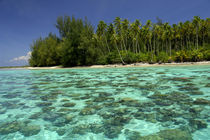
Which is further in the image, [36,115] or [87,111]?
[87,111]

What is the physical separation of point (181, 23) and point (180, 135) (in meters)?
44.7

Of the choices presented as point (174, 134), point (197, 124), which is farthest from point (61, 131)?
point (197, 124)

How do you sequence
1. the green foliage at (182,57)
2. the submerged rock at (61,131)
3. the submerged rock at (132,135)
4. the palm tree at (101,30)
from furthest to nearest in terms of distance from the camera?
the palm tree at (101,30), the green foliage at (182,57), the submerged rock at (61,131), the submerged rock at (132,135)

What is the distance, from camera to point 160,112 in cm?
396


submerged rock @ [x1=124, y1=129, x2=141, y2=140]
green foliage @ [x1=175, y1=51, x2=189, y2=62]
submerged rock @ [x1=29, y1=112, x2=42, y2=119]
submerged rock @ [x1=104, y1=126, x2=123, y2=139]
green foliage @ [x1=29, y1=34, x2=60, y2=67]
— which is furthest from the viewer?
green foliage @ [x1=29, y1=34, x2=60, y2=67]

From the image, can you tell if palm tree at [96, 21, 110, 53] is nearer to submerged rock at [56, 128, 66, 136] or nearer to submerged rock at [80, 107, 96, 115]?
submerged rock at [80, 107, 96, 115]

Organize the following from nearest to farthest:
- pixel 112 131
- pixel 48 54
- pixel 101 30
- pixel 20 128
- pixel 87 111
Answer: pixel 112 131 < pixel 20 128 < pixel 87 111 < pixel 101 30 < pixel 48 54

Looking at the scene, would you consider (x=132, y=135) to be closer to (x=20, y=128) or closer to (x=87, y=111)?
(x=87, y=111)

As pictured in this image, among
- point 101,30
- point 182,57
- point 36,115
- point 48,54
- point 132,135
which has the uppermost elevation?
point 101,30

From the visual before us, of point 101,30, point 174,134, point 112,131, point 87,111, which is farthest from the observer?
point 101,30

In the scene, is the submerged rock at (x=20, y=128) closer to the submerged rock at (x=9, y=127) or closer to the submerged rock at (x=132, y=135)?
the submerged rock at (x=9, y=127)

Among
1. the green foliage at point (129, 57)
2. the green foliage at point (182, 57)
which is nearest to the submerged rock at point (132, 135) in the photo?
the green foliage at point (182, 57)

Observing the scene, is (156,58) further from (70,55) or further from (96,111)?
(96,111)

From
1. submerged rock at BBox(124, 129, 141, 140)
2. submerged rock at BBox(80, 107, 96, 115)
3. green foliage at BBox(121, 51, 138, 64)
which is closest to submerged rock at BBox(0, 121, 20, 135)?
submerged rock at BBox(80, 107, 96, 115)
